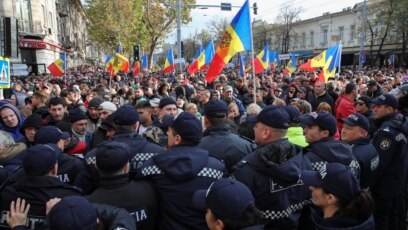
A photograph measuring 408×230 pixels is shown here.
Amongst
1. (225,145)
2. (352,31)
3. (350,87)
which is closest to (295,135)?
(225,145)

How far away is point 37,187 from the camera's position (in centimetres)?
256

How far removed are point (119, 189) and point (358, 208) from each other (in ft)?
5.20

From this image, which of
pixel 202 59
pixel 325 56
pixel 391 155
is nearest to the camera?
pixel 391 155

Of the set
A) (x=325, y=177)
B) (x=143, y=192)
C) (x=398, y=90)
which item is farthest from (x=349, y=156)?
(x=398, y=90)

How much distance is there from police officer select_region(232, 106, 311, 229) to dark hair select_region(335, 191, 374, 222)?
497 millimetres

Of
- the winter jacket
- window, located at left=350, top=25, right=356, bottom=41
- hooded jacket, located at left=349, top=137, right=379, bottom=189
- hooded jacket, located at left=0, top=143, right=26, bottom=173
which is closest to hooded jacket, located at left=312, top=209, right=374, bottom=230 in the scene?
hooded jacket, located at left=349, top=137, right=379, bottom=189

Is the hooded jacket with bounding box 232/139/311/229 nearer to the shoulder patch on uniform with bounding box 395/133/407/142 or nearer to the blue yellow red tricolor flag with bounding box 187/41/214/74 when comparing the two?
the shoulder patch on uniform with bounding box 395/133/407/142

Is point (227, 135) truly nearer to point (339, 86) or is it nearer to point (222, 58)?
point (222, 58)

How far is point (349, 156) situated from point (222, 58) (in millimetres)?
4540

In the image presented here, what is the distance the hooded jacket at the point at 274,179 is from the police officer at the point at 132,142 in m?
0.83

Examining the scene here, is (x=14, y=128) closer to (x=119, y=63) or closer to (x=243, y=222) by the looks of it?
(x=243, y=222)

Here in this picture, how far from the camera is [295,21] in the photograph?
61.4 metres

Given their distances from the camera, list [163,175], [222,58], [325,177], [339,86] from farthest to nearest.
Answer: [339,86], [222,58], [163,175], [325,177]

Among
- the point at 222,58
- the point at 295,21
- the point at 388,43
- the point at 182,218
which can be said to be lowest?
the point at 182,218
